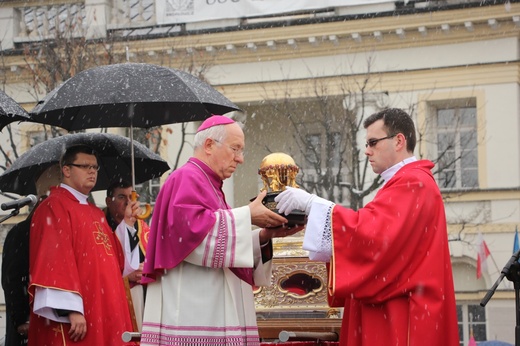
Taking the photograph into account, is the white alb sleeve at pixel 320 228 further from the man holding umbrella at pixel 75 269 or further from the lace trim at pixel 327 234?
the man holding umbrella at pixel 75 269

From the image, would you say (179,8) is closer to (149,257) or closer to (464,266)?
(464,266)

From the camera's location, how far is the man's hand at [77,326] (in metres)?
7.91

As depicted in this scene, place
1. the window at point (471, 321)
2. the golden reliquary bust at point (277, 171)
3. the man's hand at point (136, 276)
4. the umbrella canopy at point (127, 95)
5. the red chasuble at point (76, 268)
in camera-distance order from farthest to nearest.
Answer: the window at point (471, 321) < the man's hand at point (136, 276) < the umbrella canopy at point (127, 95) < the red chasuble at point (76, 268) < the golden reliquary bust at point (277, 171)

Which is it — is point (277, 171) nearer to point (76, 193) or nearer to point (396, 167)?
point (396, 167)

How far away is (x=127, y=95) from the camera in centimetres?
877

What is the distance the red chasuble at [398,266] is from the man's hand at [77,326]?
223cm

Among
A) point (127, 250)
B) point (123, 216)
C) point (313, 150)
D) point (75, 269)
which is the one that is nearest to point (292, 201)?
point (75, 269)

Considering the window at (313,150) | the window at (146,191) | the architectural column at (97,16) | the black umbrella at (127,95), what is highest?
the architectural column at (97,16)

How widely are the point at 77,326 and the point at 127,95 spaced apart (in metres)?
1.93

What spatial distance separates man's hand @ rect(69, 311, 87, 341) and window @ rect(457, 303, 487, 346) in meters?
19.9

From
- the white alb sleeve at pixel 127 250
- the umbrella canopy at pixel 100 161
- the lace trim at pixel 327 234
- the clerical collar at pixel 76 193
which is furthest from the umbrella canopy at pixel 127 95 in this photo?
the lace trim at pixel 327 234

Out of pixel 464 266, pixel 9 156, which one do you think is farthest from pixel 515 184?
pixel 9 156

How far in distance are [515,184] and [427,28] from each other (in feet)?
14.4

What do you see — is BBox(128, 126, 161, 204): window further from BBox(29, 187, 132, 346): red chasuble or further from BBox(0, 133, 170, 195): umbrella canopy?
BBox(29, 187, 132, 346): red chasuble
